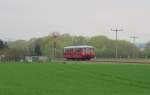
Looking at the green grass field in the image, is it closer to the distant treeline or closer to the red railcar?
the red railcar

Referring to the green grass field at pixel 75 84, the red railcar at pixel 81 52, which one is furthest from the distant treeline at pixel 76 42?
the green grass field at pixel 75 84

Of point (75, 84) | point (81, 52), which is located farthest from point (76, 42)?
point (75, 84)

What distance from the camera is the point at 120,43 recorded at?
11644 centimetres

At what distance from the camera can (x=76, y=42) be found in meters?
130

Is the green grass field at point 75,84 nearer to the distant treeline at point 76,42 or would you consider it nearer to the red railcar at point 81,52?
the red railcar at point 81,52

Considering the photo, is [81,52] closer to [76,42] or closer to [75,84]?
[75,84]

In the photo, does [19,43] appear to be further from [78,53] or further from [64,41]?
[78,53]

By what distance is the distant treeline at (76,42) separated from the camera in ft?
314

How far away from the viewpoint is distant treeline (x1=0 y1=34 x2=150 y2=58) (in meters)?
95.6

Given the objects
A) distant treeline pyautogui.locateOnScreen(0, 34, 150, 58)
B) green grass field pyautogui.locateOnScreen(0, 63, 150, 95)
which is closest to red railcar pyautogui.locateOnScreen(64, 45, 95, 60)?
distant treeline pyautogui.locateOnScreen(0, 34, 150, 58)

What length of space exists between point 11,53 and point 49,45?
29.7 meters

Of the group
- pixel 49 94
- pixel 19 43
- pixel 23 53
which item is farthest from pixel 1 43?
pixel 49 94

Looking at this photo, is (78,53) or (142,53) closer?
(78,53)

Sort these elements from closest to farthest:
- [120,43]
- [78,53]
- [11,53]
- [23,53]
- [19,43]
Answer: [78,53], [11,53], [23,53], [120,43], [19,43]
